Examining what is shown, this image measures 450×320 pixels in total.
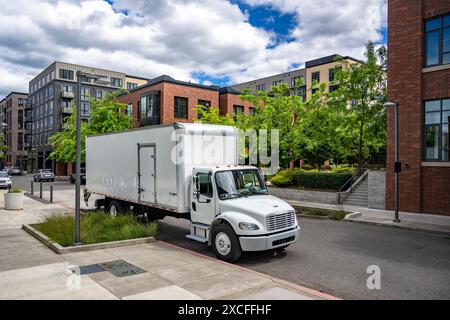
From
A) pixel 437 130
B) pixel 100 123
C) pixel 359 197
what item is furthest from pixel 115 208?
pixel 100 123

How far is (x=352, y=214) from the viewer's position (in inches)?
641

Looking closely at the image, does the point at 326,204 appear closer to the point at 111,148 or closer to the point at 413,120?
the point at 413,120

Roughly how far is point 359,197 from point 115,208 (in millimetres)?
13874

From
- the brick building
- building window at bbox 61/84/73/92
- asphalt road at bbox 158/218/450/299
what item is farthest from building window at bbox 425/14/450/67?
building window at bbox 61/84/73/92

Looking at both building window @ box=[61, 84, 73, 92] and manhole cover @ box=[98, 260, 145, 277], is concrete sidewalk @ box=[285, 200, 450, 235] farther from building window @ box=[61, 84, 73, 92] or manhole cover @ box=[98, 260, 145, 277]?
building window @ box=[61, 84, 73, 92]

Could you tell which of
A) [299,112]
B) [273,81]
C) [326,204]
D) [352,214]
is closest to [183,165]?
[352,214]

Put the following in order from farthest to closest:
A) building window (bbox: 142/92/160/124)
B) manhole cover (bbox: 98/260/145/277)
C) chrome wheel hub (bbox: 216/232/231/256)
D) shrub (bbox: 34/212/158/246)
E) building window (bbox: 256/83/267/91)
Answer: building window (bbox: 256/83/267/91) < building window (bbox: 142/92/160/124) < shrub (bbox: 34/212/158/246) < chrome wheel hub (bbox: 216/232/231/256) < manhole cover (bbox: 98/260/145/277)

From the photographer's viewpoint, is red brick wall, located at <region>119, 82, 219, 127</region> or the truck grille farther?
red brick wall, located at <region>119, 82, 219, 127</region>

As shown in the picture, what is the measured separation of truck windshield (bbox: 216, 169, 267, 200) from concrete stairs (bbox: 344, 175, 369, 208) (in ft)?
39.7

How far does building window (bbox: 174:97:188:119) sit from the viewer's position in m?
39.2

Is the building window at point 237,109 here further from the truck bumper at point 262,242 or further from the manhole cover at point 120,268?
the manhole cover at point 120,268

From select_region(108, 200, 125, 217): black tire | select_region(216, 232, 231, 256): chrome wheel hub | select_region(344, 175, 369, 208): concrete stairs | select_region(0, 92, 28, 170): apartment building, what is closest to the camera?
select_region(216, 232, 231, 256): chrome wheel hub

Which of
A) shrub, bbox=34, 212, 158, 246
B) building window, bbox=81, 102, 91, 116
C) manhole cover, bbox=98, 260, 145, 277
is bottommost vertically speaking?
manhole cover, bbox=98, 260, 145, 277

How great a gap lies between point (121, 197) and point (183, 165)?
430cm
